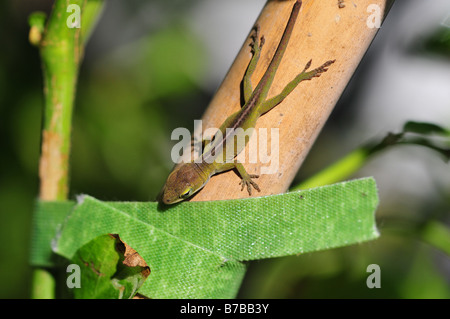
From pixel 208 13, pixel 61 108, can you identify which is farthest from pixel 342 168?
pixel 208 13

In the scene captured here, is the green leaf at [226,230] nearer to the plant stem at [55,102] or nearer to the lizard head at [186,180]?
the plant stem at [55,102]

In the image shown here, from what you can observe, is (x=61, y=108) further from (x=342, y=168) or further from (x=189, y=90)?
(x=189, y=90)

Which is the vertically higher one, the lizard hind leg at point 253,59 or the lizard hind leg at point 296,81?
the lizard hind leg at point 253,59

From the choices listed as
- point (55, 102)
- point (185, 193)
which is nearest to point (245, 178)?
point (185, 193)

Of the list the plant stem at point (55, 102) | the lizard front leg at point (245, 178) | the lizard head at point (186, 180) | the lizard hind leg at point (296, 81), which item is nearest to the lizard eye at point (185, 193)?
the lizard head at point (186, 180)

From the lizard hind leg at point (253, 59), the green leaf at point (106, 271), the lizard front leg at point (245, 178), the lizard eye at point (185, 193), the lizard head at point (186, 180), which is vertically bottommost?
the green leaf at point (106, 271)

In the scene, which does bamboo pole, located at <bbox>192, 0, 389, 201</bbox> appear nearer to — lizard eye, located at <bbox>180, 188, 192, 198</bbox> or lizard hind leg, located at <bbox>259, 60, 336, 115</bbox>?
lizard hind leg, located at <bbox>259, 60, 336, 115</bbox>

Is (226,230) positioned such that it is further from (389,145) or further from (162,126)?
(162,126)
